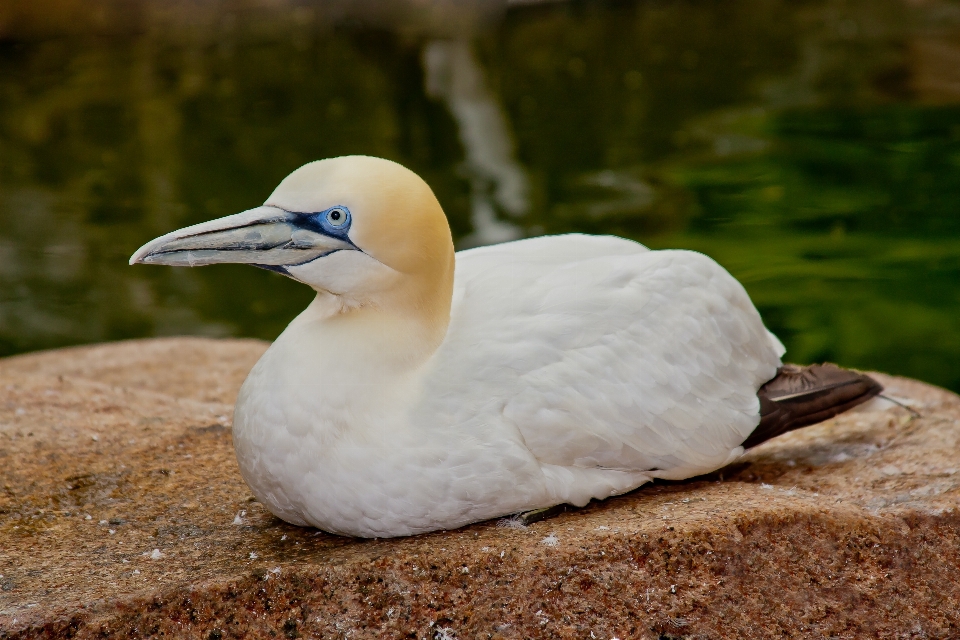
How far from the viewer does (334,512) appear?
129 inches

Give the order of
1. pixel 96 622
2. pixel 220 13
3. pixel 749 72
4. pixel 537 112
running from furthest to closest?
pixel 220 13 → pixel 749 72 → pixel 537 112 → pixel 96 622

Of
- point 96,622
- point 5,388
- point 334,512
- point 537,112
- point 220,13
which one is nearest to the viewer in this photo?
point 96,622

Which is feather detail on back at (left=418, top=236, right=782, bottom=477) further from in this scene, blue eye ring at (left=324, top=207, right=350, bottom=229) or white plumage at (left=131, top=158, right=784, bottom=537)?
blue eye ring at (left=324, top=207, right=350, bottom=229)

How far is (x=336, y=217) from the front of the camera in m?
3.25

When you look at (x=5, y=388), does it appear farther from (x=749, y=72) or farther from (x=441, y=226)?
(x=749, y=72)

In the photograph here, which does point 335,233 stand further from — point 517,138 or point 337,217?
point 517,138

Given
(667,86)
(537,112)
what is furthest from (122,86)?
(667,86)

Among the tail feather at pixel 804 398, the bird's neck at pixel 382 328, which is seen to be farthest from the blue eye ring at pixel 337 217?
the tail feather at pixel 804 398

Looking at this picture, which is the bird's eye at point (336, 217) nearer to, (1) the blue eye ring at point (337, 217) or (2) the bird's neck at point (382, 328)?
(1) the blue eye ring at point (337, 217)

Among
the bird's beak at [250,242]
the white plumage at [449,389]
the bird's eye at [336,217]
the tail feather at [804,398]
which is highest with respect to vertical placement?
the bird's eye at [336,217]

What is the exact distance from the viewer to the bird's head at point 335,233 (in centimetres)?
323

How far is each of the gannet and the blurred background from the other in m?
4.02

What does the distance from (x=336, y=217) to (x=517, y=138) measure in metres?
9.26

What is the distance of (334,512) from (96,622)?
70cm
